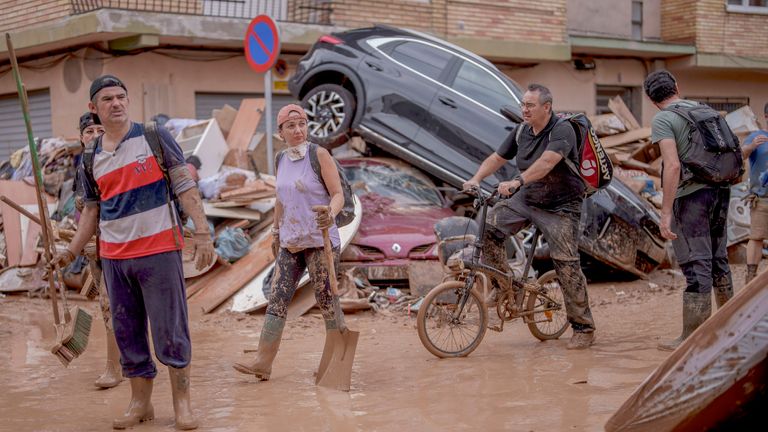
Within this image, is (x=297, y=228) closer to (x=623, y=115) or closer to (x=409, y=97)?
(x=409, y=97)

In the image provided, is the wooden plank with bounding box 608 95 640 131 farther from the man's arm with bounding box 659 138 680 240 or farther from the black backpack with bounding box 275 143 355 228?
the black backpack with bounding box 275 143 355 228

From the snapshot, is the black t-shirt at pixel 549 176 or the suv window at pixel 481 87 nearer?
the black t-shirt at pixel 549 176

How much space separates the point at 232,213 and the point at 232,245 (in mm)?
671

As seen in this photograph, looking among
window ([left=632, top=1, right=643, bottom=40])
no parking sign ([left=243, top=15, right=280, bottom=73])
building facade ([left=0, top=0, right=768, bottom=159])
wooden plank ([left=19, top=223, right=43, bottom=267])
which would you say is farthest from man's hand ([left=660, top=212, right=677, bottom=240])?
window ([left=632, top=1, right=643, bottom=40])

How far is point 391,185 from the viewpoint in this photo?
1210 cm

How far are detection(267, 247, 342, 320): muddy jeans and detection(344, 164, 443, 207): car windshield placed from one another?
507cm

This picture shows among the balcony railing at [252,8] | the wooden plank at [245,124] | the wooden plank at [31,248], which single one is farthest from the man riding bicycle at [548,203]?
the balcony railing at [252,8]

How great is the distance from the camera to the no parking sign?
41.6ft

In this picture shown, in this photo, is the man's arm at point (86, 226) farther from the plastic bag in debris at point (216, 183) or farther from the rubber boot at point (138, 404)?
the plastic bag in debris at point (216, 183)

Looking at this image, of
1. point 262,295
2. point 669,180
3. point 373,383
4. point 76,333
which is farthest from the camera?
point 262,295

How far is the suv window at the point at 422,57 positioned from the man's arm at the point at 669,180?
19.8 ft

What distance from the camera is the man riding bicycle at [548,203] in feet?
24.4

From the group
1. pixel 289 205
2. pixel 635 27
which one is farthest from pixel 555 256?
pixel 635 27

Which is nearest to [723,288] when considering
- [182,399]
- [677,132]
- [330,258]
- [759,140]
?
[677,132]
